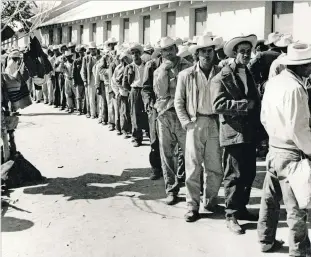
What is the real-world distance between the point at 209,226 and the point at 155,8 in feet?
42.2

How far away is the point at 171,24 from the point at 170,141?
1107 centimetres

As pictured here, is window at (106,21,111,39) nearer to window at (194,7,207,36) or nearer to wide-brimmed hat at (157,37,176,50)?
window at (194,7,207,36)

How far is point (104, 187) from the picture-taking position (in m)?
7.61

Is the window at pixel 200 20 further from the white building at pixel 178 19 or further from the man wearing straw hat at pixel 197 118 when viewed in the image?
the man wearing straw hat at pixel 197 118

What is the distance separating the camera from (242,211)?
5887 millimetres

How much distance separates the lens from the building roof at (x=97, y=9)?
1830cm

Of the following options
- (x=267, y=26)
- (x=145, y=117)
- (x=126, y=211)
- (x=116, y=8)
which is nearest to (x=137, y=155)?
(x=145, y=117)

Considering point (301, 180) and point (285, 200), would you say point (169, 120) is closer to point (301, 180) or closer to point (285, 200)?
point (285, 200)

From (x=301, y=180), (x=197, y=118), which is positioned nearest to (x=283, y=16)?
(x=197, y=118)

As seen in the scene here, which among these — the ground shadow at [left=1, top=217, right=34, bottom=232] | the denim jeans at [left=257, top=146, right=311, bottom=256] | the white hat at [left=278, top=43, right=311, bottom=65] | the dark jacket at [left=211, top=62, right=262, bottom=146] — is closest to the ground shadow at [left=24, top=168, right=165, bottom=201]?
the ground shadow at [left=1, top=217, right=34, bottom=232]

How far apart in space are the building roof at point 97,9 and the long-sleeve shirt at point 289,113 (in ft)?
41.1

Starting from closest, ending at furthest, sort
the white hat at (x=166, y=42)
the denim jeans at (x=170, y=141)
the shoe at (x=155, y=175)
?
1. the white hat at (x=166, y=42)
2. the denim jeans at (x=170, y=141)
3. the shoe at (x=155, y=175)

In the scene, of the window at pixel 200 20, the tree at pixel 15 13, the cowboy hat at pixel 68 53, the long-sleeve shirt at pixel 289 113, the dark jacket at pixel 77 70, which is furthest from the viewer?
the cowboy hat at pixel 68 53

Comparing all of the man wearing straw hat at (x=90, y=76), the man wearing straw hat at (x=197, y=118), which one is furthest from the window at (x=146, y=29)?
the man wearing straw hat at (x=197, y=118)
